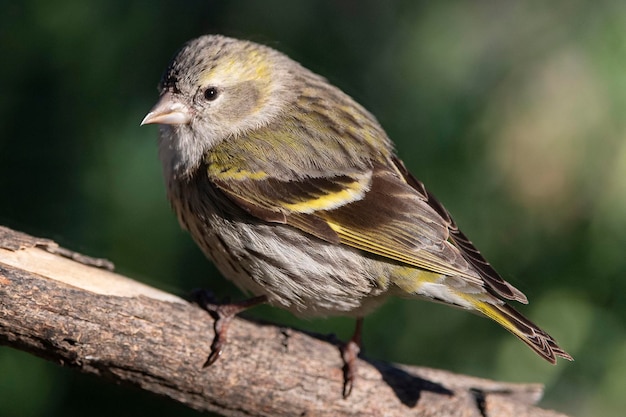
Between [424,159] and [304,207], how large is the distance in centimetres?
107

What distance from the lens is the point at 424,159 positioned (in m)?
5.01

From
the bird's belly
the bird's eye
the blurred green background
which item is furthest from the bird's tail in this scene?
the bird's eye

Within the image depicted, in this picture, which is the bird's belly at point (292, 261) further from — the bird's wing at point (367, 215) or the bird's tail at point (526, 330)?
the bird's tail at point (526, 330)

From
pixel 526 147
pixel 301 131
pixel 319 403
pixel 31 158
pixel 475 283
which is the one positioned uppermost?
pixel 526 147

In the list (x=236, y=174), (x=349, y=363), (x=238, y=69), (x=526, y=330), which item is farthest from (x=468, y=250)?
(x=238, y=69)

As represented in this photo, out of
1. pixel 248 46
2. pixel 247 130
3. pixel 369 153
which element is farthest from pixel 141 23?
pixel 369 153

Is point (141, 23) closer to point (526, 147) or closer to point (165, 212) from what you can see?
point (165, 212)

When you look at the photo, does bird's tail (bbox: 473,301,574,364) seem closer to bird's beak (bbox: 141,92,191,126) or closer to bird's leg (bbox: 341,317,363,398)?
bird's leg (bbox: 341,317,363,398)

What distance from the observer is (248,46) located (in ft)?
15.6

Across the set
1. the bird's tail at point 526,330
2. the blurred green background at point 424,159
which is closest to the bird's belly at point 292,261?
the bird's tail at point 526,330

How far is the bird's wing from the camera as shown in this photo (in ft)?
13.6

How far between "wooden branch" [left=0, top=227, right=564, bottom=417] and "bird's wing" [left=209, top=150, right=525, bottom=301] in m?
0.58

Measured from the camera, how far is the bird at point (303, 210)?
415 cm

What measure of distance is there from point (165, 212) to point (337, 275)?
1.28 meters
